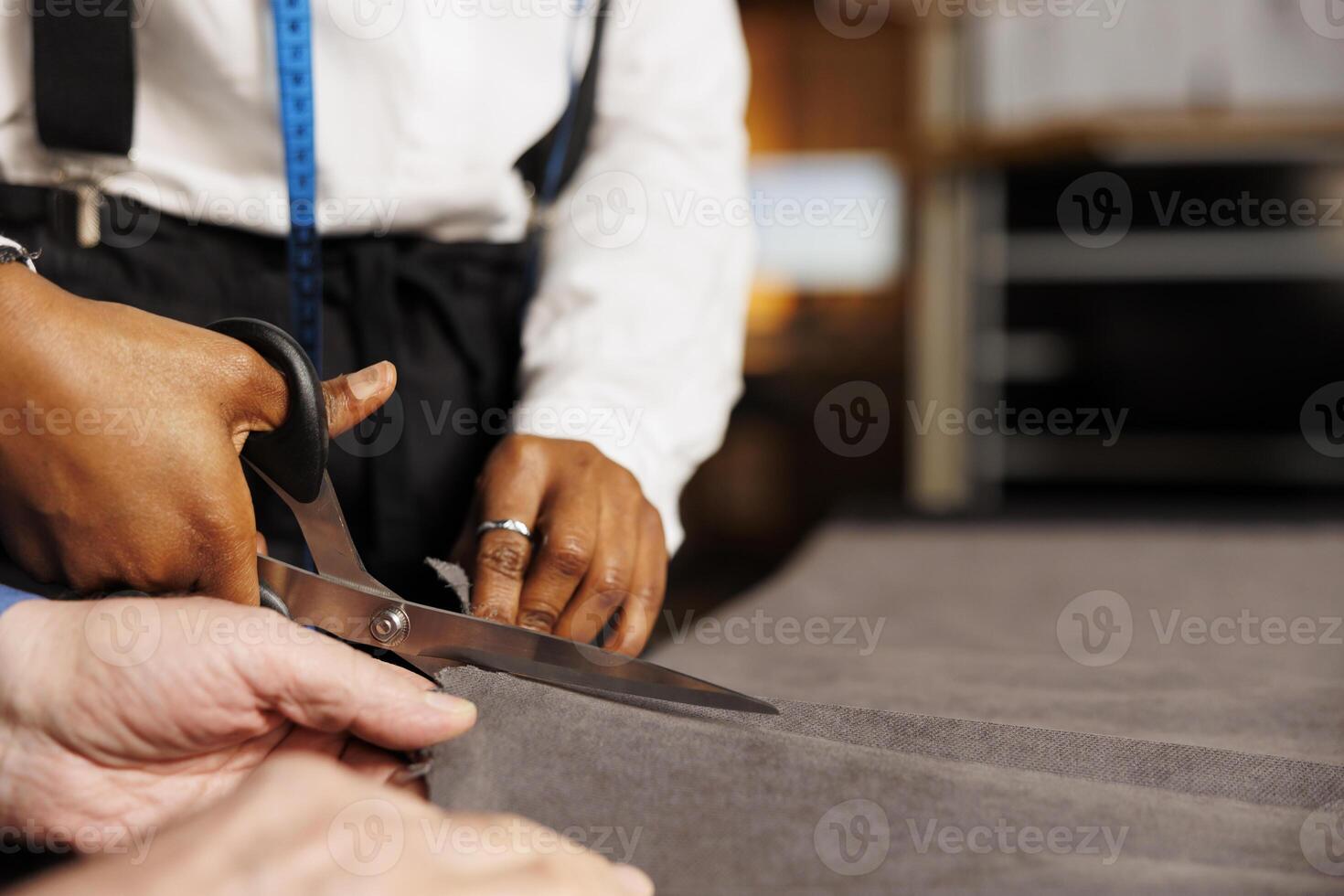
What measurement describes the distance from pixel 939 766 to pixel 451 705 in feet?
0.64

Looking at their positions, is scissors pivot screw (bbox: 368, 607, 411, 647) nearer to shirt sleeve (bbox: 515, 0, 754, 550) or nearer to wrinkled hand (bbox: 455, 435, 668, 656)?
wrinkled hand (bbox: 455, 435, 668, 656)

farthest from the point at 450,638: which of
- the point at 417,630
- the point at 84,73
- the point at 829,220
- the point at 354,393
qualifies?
the point at 829,220

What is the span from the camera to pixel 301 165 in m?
0.68

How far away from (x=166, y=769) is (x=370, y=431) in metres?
0.33

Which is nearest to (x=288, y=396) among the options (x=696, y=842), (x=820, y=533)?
(x=696, y=842)

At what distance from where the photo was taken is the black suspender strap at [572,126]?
851 millimetres

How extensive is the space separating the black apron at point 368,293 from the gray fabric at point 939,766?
210 millimetres

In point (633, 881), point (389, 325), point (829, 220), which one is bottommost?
point (829, 220)

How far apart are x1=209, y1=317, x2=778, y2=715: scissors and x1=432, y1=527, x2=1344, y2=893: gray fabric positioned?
15 millimetres

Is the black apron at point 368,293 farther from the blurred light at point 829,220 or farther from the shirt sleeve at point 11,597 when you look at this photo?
the blurred light at point 829,220

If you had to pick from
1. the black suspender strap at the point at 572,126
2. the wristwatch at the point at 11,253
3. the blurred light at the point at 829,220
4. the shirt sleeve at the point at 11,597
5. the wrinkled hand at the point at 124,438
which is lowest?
the blurred light at the point at 829,220

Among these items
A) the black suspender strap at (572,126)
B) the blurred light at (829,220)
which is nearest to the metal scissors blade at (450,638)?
the black suspender strap at (572,126)

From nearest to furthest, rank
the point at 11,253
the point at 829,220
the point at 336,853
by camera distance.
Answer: the point at 336,853 < the point at 11,253 < the point at 829,220

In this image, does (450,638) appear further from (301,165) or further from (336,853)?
(301,165)
